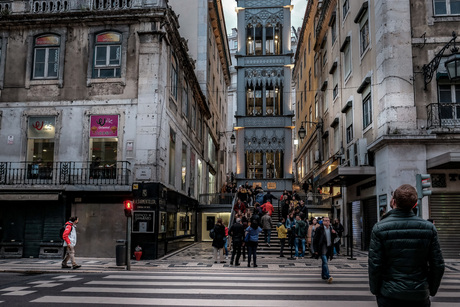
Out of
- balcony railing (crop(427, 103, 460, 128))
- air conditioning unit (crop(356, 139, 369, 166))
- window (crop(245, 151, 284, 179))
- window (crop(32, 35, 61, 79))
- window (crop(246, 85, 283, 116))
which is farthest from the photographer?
window (crop(246, 85, 283, 116))

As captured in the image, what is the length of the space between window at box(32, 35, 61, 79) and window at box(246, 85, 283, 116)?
23.6m

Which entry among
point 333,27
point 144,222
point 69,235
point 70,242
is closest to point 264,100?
point 333,27

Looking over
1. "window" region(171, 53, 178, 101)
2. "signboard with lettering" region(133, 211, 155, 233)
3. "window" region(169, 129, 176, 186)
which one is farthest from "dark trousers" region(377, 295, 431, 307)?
"window" region(171, 53, 178, 101)

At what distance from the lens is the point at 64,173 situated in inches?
757

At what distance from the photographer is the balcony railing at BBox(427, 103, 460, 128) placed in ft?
56.3

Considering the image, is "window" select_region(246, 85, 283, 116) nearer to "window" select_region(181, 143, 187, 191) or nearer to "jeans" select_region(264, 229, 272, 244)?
"window" select_region(181, 143, 187, 191)

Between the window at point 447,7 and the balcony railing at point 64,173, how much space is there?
46.3ft

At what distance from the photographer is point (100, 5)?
66.6ft

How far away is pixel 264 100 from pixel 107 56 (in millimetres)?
23504

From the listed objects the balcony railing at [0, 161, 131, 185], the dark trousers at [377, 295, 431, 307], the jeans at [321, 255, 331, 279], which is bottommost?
the jeans at [321, 255, 331, 279]

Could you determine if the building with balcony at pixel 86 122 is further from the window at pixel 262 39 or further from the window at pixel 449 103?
the window at pixel 262 39

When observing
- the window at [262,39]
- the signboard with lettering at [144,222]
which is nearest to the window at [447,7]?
the signboard with lettering at [144,222]

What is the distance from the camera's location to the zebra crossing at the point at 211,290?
326 inches

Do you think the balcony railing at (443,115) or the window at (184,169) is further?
the window at (184,169)
